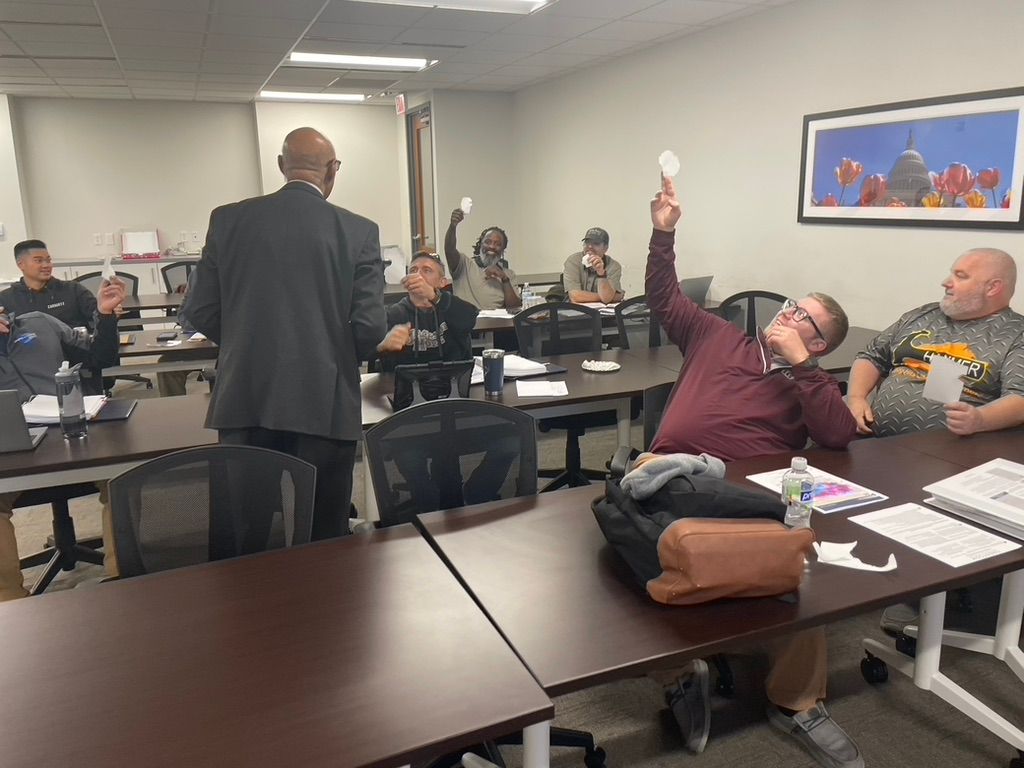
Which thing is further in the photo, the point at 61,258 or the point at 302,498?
the point at 61,258

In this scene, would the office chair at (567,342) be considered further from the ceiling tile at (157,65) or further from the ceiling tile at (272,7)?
the ceiling tile at (157,65)

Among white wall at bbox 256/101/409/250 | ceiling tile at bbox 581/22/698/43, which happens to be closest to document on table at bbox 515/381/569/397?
ceiling tile at bbox 581/22/698/43

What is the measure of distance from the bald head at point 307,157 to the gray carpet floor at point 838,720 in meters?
1.33

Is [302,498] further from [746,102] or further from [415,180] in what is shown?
[415,180]

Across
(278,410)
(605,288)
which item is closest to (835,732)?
(278,410)

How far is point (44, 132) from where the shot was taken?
8.43m

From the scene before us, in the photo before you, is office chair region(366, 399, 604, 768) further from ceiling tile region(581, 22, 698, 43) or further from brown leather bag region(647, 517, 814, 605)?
ceiling tile region(581, 22, 698, 43)

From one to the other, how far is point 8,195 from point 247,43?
4.35 m

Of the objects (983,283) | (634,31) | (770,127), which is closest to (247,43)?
(634,31)

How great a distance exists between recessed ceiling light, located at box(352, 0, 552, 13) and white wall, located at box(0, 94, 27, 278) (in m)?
5.81

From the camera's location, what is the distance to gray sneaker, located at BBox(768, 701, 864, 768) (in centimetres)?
191

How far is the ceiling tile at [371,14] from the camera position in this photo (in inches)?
181

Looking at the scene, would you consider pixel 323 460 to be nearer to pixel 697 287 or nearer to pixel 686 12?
pixel 697 287

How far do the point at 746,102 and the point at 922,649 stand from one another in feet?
13.5
